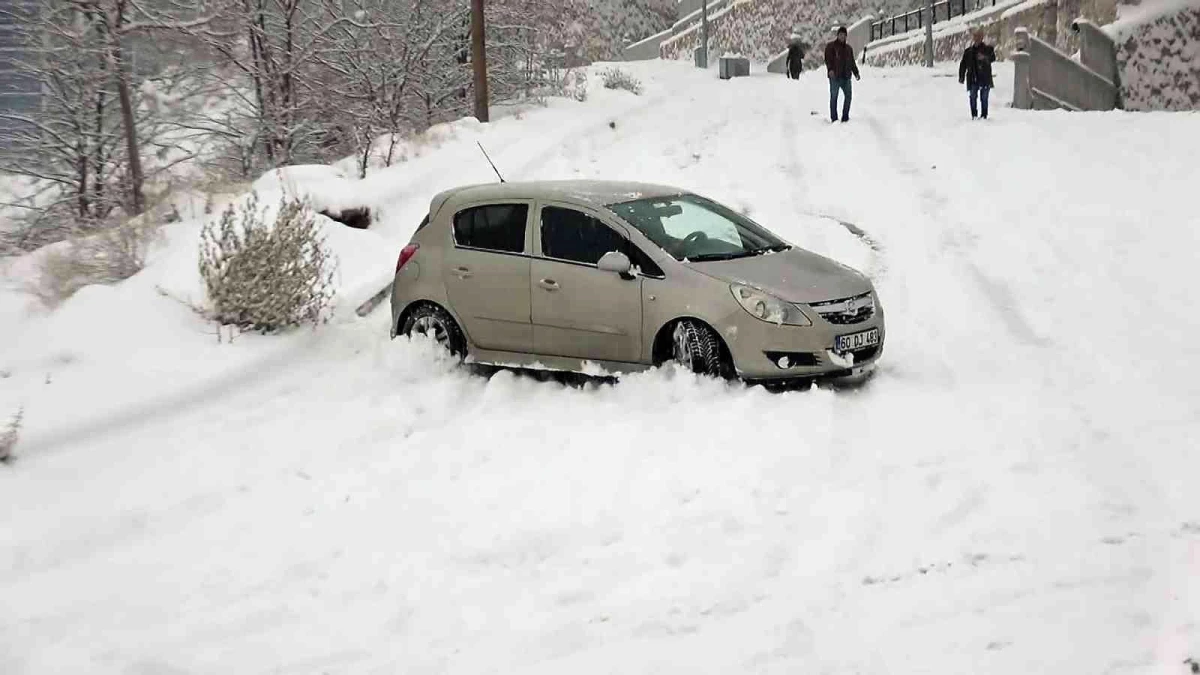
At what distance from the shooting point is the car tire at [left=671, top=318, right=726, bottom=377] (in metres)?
8.24

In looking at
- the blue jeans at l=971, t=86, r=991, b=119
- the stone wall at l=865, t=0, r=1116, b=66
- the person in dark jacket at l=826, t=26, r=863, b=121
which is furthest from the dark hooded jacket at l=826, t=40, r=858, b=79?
the stone wall at l=865, t=0, r=1116, b=66

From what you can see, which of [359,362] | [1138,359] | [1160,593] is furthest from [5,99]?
[1160,593]

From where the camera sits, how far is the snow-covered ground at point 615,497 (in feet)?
15.8

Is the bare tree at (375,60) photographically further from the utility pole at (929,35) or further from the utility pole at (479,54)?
the utility pole at (929,35)

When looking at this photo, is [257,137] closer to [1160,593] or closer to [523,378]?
[523,378]

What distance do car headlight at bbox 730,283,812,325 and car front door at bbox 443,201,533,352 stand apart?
6.01 feet

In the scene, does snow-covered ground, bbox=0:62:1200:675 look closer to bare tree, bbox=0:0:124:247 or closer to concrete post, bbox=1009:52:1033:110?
bare tree, bbox=0:0:124:247

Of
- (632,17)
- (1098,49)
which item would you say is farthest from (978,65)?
(632,17)

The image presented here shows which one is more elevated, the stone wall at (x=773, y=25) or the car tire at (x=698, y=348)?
the stone wall at (x=773, y=25)

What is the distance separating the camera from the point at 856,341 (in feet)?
27.3

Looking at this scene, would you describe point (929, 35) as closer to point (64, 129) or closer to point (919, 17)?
point (919, 17)

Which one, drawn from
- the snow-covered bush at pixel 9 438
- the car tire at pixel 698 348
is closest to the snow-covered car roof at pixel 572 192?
the car tire at pixel 698 348

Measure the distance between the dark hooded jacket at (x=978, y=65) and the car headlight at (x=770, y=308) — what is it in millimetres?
15425

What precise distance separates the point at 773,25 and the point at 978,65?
38471mm
